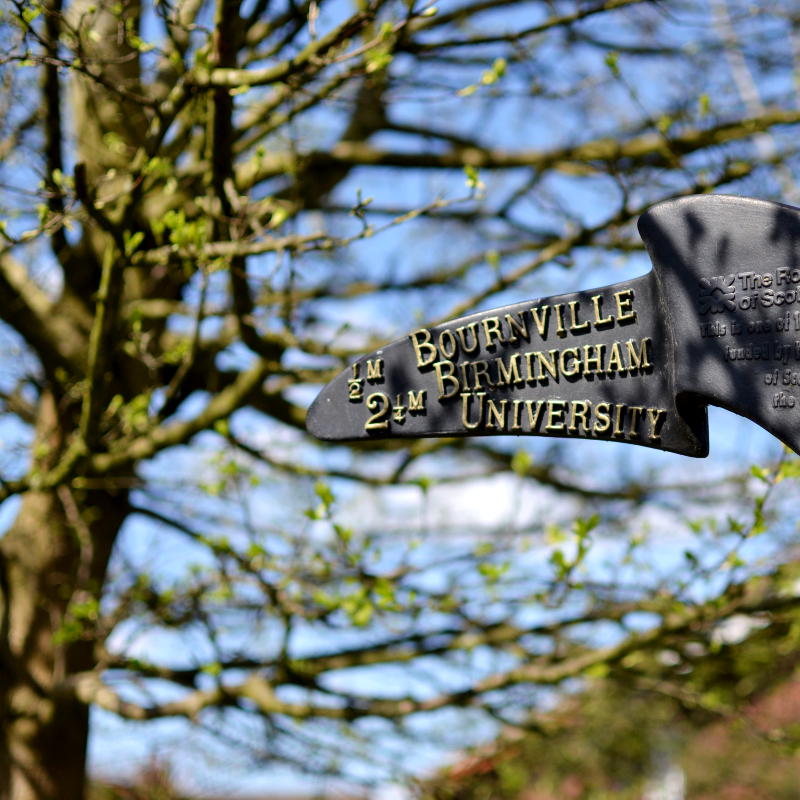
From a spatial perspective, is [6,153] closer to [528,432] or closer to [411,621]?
[411,621]

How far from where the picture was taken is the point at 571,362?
2496mm

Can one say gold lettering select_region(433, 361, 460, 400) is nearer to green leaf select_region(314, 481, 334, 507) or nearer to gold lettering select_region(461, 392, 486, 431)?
gold lettering select_region(461, 392, 486, 431)

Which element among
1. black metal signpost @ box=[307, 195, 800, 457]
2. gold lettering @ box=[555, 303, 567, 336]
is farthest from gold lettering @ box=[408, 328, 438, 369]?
gold lettering @ box=[555, 303, 567, 336]

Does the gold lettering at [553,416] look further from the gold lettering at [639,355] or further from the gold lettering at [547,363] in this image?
the gold lettering at [639,355]

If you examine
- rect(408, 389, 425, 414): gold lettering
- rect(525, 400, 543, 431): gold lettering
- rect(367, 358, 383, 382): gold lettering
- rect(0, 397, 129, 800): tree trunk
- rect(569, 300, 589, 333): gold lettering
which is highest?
rect(569, 300, 589, 333): gold lettering

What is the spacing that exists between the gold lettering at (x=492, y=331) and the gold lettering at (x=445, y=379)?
0.12 meters

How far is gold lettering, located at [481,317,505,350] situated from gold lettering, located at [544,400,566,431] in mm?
234

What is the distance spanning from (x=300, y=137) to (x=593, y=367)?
8.56 ft

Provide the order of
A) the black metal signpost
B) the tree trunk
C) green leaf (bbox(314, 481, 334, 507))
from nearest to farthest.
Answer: the black metal signpost < green leaf (bbox(314, 481, 334, 507)) < the tree trunk

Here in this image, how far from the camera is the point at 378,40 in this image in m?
3.23

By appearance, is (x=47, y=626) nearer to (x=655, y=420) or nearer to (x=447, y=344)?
(x=447, y=344)

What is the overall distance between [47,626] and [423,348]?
3.69 meters

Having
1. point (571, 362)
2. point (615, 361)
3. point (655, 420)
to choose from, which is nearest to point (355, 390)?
point (571, 362)

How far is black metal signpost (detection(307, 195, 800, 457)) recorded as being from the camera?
7.27 feet
